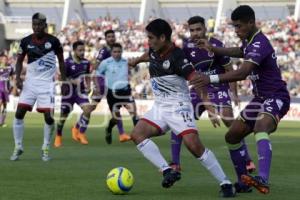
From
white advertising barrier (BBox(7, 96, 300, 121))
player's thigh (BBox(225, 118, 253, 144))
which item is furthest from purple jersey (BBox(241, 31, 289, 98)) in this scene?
white advertising barrier (BBox(7, 96, 300, 121))

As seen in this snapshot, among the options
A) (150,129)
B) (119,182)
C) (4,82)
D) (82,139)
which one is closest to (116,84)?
(82,139)

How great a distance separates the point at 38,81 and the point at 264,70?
19.0 ft

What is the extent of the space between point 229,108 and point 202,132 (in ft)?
38.1

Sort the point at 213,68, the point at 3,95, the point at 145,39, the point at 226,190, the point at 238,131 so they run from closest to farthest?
Result: 1. the point at 226,190
2. the point at 238,131
3. the point at 213,68
4. the point at 3,95
5. the point at 145,39

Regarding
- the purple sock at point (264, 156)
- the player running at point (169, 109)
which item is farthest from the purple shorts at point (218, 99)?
the purple sock at point (264, 156)

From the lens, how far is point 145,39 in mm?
51125

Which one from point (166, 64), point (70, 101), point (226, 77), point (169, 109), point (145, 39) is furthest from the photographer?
point (145, 39)

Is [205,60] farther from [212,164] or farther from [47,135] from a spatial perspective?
[212,164]

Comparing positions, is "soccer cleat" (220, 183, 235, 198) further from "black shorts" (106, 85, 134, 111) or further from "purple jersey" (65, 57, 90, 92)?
"purple jersey" (65, 57, 90, 92)

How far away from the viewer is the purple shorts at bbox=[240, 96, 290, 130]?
1061cm

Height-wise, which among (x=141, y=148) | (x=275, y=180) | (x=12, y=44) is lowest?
(x=12, y=44)

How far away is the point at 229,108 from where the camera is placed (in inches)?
576

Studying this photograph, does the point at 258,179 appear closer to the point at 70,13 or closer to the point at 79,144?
the point at 79,144

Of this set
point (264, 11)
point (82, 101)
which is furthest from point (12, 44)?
point (82, 101)
